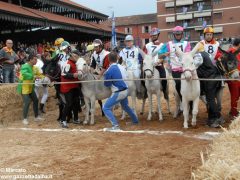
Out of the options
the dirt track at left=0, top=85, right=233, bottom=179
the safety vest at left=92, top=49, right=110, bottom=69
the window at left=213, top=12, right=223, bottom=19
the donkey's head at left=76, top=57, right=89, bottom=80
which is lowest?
the dirt track at left=0, top=85, right=233, bottom=179

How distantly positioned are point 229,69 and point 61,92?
4587 mm

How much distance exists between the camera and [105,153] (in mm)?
6805

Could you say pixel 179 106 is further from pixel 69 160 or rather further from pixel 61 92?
pixel 69 160

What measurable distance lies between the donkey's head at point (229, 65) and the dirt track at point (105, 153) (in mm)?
1432

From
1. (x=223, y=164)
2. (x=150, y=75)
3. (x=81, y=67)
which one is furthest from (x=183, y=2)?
(x=223, y=164)

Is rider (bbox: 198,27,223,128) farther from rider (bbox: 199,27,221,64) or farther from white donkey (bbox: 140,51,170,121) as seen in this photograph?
white donkey (bbox: 140,51,170,121)

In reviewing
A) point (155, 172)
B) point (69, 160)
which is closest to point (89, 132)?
point (69, 160)

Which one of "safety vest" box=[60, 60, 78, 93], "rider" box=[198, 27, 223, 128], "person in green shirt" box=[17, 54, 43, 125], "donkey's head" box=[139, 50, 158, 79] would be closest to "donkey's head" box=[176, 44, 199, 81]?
"rider" box=[198, 27, 223, 128]

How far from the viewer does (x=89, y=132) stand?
8914 mm

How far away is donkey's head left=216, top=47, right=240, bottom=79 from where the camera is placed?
8.60 metres

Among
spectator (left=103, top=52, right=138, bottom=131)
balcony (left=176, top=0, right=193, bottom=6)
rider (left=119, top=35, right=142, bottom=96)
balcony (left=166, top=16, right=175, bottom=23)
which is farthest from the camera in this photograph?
balcony (left=166, top=16, right=175, bottom=23)

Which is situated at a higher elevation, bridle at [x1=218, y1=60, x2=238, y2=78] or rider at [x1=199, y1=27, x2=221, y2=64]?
rider at [x1=199, y1=27, x2=221, y2=64]

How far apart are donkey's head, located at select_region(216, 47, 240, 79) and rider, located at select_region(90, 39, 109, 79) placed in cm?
340

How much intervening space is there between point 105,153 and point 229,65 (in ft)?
12.7
